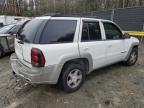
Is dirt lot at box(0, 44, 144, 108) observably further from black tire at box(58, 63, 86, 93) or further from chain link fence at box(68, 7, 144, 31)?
chain link fence at box(68, 7, 144, 31)

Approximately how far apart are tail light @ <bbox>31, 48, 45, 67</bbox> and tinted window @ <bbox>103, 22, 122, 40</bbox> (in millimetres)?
2147

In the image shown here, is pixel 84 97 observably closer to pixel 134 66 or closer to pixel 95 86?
pixel 95 86

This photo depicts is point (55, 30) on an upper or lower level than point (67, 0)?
lower

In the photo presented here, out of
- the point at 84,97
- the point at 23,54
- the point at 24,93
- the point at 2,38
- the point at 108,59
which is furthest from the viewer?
the point at 2,38

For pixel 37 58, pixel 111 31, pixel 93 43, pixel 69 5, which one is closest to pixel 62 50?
pixel 37 58

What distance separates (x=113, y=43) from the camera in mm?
4562

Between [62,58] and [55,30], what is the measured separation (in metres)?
0.58

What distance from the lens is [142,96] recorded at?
3652 mm

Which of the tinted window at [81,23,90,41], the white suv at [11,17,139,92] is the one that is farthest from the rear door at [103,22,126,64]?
the tinted window at [81,23,90,41]

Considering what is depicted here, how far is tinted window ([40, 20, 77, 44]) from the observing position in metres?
3.17

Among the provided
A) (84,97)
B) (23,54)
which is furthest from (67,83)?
(23,54)

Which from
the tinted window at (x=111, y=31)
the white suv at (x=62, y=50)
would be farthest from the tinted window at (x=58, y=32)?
the tinted window at (x=111, y=31)

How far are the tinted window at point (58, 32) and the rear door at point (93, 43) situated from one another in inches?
12.7

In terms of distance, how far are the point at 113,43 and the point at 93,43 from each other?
0.88 meters
